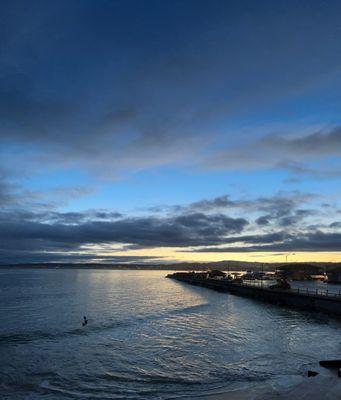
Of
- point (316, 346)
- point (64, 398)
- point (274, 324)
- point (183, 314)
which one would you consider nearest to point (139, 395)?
A: point (64, 398)

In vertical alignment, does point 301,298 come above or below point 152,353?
above

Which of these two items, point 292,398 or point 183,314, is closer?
point 292,398

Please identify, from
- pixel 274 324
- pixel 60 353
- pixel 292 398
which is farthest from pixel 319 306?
pixel 292 398

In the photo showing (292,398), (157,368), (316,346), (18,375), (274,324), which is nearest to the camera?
(292,398)

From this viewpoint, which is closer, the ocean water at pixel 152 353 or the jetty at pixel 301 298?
the ocean water at pixel 152 353

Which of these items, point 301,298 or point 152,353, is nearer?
A: point 152,353

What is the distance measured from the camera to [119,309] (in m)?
65.0

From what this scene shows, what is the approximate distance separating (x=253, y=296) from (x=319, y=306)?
34.8 m

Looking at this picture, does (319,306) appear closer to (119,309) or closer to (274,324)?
(274,324)

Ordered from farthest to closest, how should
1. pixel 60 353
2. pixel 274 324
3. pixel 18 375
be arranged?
pixel 274 324
pixel 60 353
pixel 18 375

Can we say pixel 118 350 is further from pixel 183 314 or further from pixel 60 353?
pixel 183 314

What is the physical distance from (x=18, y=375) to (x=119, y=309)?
133 feet

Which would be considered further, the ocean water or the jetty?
the jetty

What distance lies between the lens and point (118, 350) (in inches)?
1291
